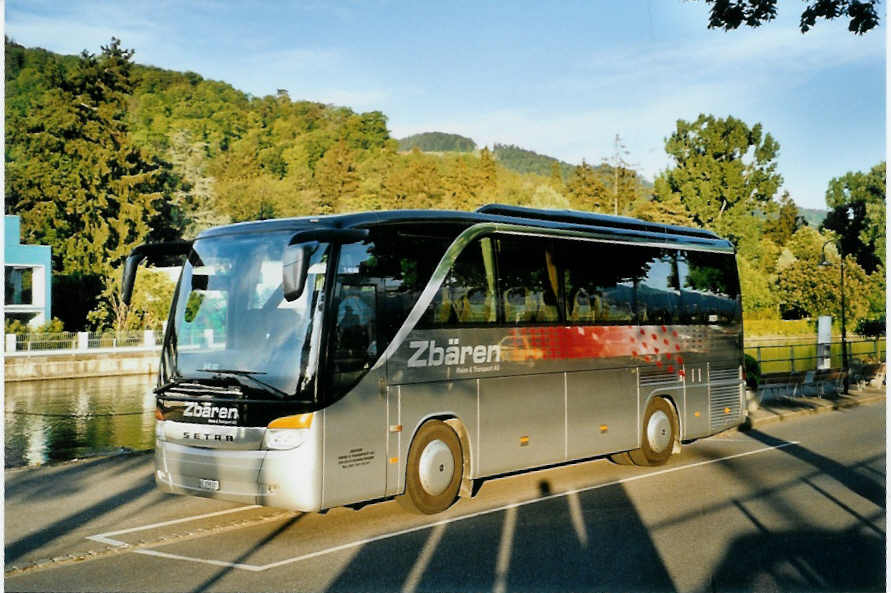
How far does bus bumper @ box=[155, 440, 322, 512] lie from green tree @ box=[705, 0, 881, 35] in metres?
8.04

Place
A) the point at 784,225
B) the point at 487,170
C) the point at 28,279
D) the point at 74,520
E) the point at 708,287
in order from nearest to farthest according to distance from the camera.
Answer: the point at 74,520
the point at 708,287
the point at 28,279
the point at 487,170
the point at 784,225

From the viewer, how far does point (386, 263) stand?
10305 millimetres

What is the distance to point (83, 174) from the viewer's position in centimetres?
6222

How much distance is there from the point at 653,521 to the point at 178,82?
3262 inches

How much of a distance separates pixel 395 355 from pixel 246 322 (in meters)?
1.56

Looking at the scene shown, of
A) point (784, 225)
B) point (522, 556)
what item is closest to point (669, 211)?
point (522, 556)

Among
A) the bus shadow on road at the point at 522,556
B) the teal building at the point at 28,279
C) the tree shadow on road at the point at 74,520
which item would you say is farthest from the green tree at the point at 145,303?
the bus shadow on road at the point at 522,556

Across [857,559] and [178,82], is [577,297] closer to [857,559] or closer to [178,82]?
[857,559]

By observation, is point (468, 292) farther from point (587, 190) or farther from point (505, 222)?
point (587, 190)

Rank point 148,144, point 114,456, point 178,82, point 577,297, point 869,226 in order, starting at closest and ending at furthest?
point 577,297 → point 114,456 → point 869,226 → point 148,144 → point 178,82

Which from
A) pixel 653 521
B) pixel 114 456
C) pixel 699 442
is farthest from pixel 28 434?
pixel 653 521

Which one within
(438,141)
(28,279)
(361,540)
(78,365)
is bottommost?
(78,365)

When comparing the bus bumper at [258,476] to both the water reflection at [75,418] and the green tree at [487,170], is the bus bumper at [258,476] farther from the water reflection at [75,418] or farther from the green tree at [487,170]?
the green tree at [487,170]

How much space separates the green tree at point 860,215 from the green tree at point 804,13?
50.4m
